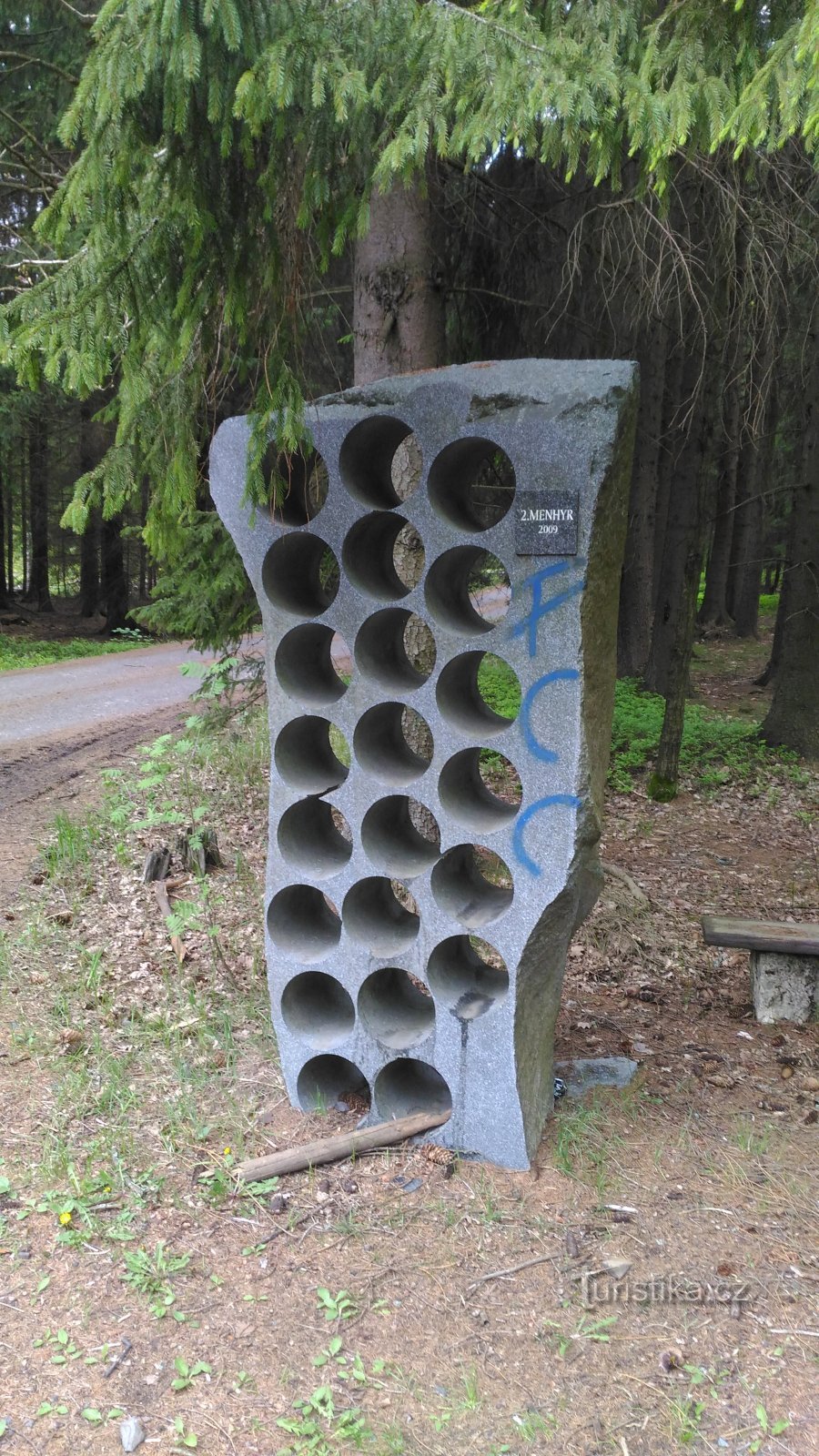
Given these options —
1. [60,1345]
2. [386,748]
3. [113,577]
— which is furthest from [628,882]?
[113,577]

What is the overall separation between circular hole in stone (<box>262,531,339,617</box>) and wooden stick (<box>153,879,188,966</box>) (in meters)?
2.10

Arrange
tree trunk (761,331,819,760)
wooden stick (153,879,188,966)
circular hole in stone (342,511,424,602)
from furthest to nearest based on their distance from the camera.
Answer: tree trunk (761,331,819,760)
wooden stick (153,879,188,966)
circular hole in stone (342,511,424,602)

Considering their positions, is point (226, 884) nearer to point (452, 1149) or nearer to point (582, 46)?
point (452, 1149)

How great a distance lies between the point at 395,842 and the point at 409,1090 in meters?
0.98

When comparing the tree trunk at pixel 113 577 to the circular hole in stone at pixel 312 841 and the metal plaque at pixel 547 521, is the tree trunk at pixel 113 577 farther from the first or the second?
the metal plaque at pixel 547 521

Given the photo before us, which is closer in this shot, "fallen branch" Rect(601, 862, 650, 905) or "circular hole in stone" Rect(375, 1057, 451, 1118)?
"circular hole in stone" Rect(375, 1057, 451, 1118)

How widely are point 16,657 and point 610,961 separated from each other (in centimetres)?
1250

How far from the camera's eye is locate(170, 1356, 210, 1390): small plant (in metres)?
2.85

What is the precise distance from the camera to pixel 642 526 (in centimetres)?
1252

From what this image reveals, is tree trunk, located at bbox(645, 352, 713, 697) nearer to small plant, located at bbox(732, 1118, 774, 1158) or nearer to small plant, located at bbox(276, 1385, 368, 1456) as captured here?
small plant, located at bbox(732, 1118, 774, 1158)

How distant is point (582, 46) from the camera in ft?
10.7

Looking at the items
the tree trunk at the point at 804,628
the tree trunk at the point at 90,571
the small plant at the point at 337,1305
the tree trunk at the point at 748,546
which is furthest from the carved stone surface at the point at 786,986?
the tree trunk at the point at 90,571

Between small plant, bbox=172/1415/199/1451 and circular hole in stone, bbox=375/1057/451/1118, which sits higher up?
circular hole in stone, bbox=375/1057/451/1118

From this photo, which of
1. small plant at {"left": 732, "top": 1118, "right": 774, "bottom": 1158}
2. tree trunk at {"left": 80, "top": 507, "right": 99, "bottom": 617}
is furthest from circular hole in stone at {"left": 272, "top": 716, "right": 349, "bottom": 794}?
tree trunk at {"left": 80, "top": 507, "right": 99, "bottom": 617}
